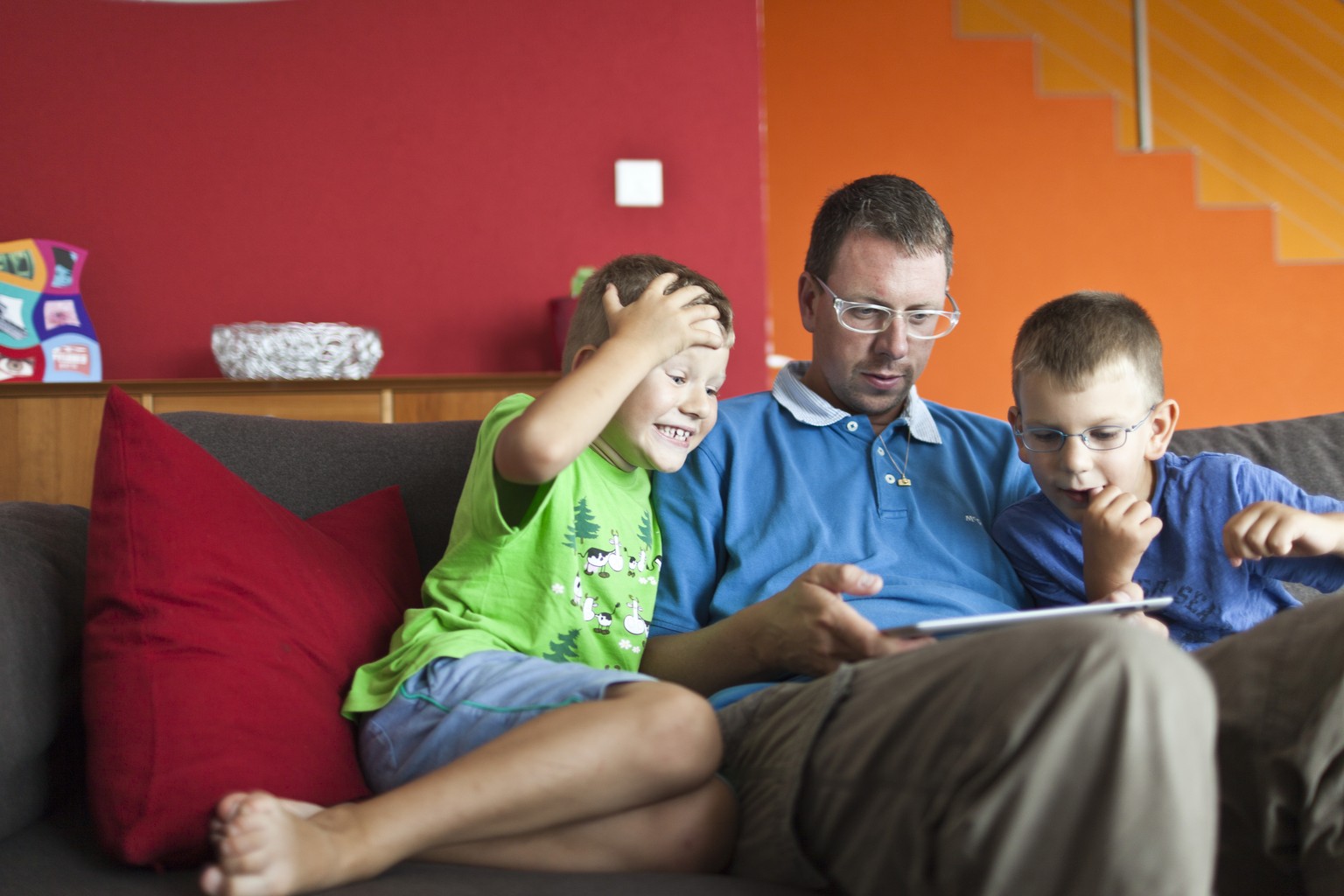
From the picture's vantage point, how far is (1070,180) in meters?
5.31

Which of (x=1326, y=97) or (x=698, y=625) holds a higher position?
(x=1326, y=97)

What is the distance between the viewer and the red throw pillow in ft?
3.72

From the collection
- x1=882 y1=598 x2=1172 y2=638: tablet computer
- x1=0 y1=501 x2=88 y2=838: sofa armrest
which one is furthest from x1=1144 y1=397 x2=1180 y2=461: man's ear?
x1=0 y1=501 x2=88 y2=838: sofa armrest

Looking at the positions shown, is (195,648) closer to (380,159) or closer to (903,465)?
(903,465)

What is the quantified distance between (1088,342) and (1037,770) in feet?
2.68

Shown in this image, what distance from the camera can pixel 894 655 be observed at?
1.06 metres

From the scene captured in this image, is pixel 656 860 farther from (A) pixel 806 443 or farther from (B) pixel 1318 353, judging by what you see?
(B) pixel 1318 353

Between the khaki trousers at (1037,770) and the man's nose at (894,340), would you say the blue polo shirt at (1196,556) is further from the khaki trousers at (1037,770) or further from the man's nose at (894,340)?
the khaki trousers at (1037,770)

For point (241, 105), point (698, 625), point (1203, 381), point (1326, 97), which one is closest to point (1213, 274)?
point (1203, 381)

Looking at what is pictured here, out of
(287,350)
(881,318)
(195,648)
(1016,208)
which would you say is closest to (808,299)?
(881,318)

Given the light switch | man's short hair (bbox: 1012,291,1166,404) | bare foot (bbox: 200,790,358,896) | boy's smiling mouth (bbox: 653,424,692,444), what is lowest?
bare foot (bbox: 200,790,358,896)

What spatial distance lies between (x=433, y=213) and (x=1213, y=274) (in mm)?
3693

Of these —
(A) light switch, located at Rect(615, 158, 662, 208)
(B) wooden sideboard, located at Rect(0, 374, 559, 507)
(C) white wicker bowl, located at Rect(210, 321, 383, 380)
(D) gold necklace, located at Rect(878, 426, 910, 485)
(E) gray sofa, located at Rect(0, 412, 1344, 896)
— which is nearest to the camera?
(E) gray sofa, located at Rect(0, 412, 1344, 896)

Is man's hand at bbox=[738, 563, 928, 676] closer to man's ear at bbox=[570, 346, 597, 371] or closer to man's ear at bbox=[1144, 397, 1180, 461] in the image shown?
man's ear at bbox=[570, 346, 597, 371]
